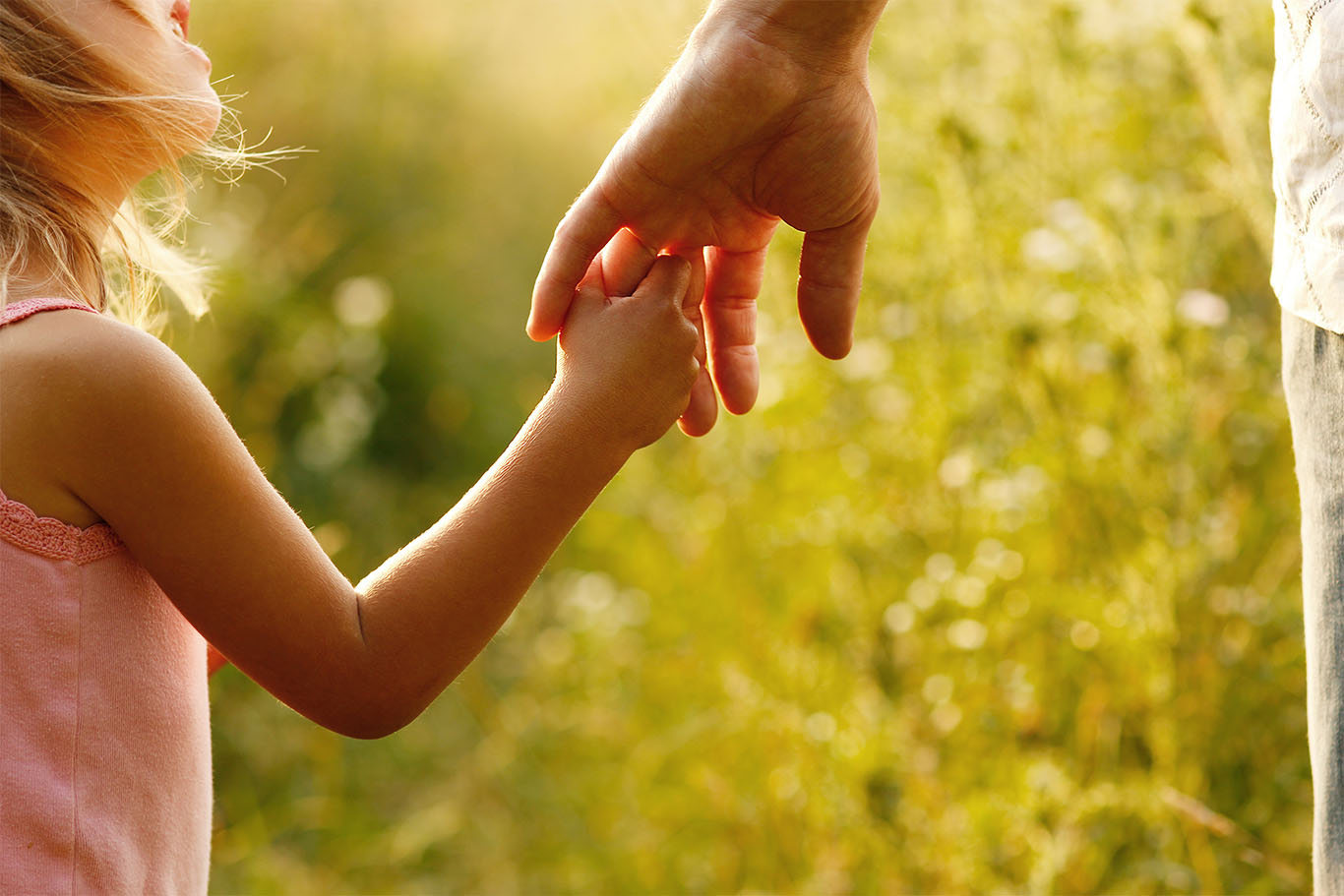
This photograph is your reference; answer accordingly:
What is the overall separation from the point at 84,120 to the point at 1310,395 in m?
0.93

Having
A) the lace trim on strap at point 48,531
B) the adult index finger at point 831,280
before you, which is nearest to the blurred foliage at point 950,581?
the adult index finger at point 831,280

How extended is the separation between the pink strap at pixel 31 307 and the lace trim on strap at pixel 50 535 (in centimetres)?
12

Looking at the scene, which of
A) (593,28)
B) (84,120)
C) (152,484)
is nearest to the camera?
(152,484)

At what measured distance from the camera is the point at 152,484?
88 cm

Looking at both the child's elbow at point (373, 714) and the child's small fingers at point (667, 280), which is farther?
the child's small fingers at point (667, 280)

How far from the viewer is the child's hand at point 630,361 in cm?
100

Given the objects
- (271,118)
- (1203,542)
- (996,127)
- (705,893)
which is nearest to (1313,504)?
(1203,542)

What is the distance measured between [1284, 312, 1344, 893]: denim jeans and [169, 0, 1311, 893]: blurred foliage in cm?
56

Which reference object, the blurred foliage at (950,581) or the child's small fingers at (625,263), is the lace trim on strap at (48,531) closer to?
the child's small fingers at (625,263)

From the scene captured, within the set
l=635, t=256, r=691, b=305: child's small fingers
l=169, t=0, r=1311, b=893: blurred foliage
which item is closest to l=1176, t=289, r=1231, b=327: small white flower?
l=169, t=0, r=1311, b=893: blurred foliage

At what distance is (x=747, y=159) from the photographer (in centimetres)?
112

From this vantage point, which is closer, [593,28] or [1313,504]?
[1313,504]

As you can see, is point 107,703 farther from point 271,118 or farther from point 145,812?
point 271,118

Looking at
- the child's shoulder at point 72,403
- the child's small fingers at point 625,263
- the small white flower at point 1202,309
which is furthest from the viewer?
the small white flower at point 1202,309
